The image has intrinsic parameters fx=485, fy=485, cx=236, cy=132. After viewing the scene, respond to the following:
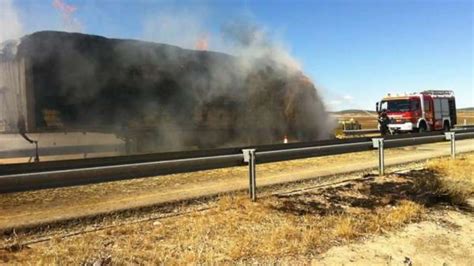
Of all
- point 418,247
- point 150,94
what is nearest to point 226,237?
point 418,247

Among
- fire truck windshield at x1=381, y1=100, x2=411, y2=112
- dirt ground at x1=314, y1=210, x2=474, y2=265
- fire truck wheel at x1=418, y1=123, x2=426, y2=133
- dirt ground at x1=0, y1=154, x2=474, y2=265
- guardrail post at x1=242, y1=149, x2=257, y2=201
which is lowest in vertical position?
dirt ground at x1=314, y1=210, x2=474, y2=265

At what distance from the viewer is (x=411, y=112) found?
1062 inches

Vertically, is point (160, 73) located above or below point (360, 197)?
above

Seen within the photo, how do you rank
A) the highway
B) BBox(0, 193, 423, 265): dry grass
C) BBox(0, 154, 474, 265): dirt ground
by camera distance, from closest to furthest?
BBox(0, 193, 423, 265): dry grass
BBox(0, 154, 474, 265): dirt ground
the highway

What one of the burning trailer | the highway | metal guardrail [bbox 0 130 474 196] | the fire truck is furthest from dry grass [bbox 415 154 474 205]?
the fire truck

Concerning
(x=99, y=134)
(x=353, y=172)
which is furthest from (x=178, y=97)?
(x=353, y=172)

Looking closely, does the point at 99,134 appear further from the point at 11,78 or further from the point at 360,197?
the point at 360,197

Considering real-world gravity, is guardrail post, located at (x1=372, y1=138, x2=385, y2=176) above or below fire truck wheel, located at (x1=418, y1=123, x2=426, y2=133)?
below

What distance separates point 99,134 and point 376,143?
24.3ft

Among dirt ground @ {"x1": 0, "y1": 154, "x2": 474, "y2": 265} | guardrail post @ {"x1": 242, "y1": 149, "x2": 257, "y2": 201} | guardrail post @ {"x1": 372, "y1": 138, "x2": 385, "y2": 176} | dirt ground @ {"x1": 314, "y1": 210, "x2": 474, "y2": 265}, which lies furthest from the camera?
guardrail post @ {"x1": 372, "y1": 138, "x2": 385, "y2": 176}

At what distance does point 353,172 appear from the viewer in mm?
11727

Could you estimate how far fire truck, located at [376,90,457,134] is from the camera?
26.9 metres

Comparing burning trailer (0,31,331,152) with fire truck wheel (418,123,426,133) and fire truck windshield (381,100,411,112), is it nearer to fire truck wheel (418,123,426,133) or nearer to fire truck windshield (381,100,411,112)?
fire truck windshield (381,100,411,112)

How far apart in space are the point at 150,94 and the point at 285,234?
33.4ft
